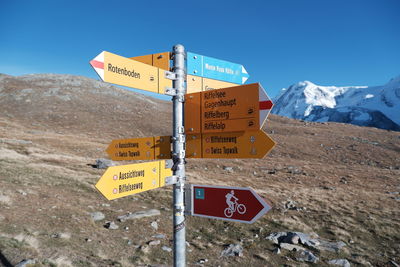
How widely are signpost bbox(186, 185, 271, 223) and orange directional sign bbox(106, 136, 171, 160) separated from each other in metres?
0.64

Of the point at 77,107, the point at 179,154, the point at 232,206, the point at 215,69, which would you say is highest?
the point at 77,107

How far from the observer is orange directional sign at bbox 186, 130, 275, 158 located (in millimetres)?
3213

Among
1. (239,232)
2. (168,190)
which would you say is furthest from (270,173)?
(239,232)

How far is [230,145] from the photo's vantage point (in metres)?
3.50

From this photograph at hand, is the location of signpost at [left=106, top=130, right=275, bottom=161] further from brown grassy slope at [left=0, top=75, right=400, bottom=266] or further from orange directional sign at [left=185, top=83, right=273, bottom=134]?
brown grassy slope at [left=0, top=75, right=400, bottom=266]

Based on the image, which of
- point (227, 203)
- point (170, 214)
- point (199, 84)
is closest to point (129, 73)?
point (199, 84)

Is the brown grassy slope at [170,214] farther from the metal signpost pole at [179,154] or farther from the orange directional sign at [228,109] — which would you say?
the orange directional sign at [228,109]

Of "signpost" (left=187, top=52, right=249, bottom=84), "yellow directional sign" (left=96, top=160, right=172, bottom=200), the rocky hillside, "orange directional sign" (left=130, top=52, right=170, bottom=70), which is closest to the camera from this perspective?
"yellow directional sign" (left=96, top=160, right=172, bottom=200)

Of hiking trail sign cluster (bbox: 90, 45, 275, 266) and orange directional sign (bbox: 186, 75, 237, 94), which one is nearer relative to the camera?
hiking trail sign cluster (bbox: 90, 45, 275, 266)

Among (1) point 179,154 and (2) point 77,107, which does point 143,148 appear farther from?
(2) point 77,107

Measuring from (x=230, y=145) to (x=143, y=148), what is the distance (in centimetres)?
131

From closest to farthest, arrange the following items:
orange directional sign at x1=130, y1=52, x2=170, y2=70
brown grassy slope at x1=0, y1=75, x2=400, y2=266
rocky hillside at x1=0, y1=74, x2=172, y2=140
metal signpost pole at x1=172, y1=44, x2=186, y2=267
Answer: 1. metal signpost pole at x1=172, y1=44, x2=186, y2=267
2. orange directional sign at x1=130, y1=52, x2=170, y2=70
3. brown grassy slope at x1=0, y1=75, x2=400, y2=266
4. rocky hillside at x1=0, y1=74, x2=172, y2=140

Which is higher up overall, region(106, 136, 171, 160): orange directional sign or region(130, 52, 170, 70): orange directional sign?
region(130, 52, 170, 70): orange directional sign

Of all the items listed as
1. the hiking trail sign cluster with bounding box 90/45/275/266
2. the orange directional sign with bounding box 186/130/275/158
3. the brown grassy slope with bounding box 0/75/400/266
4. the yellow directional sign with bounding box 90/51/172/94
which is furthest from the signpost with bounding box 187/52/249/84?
the brown grassy slope with bounding box 0/75/400/266
